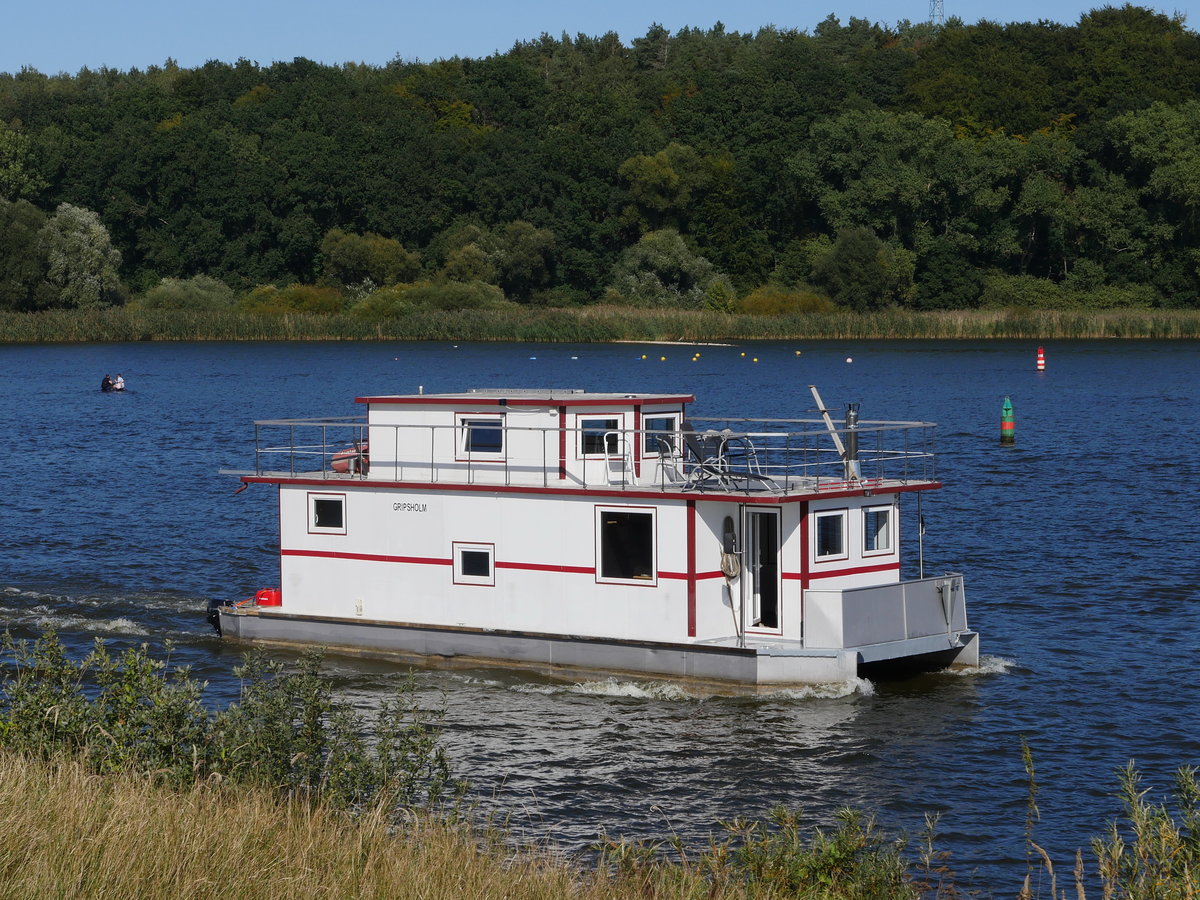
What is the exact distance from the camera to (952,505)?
4262 centimetres

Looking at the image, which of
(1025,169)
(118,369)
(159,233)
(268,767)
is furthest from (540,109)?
(268,767)

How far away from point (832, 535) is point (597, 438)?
13.0 ft

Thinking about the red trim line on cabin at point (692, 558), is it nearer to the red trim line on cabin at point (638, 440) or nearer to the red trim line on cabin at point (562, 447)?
the red trim line on cabin at point (638, 440)

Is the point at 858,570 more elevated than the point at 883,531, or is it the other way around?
the point at 883,531

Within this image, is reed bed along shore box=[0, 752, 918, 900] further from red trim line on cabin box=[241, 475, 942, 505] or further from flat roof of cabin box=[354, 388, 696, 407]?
flat roof of cabin box=[354, 388, 696, 407]

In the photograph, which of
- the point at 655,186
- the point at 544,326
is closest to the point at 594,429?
the point at 544,326

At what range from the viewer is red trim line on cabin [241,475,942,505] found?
2280cm

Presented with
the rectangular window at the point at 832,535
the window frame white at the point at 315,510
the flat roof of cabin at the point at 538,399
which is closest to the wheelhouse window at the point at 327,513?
the window frame white at the point at 315,510

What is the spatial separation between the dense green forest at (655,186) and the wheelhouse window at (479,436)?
9301 cm

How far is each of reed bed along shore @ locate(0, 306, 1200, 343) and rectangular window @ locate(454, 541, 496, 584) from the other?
8443 centimetres

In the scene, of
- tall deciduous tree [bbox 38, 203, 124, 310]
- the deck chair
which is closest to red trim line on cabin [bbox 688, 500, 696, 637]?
the deck chair

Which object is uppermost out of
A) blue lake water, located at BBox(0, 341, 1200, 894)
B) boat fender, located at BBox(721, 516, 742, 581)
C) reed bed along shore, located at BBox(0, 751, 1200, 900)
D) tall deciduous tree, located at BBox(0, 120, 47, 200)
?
tall deciduous tree, located at BBox(0, 120, 47, 200)

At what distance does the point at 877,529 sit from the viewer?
79.4 feet

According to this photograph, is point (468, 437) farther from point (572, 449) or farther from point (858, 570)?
point (858, 570)
